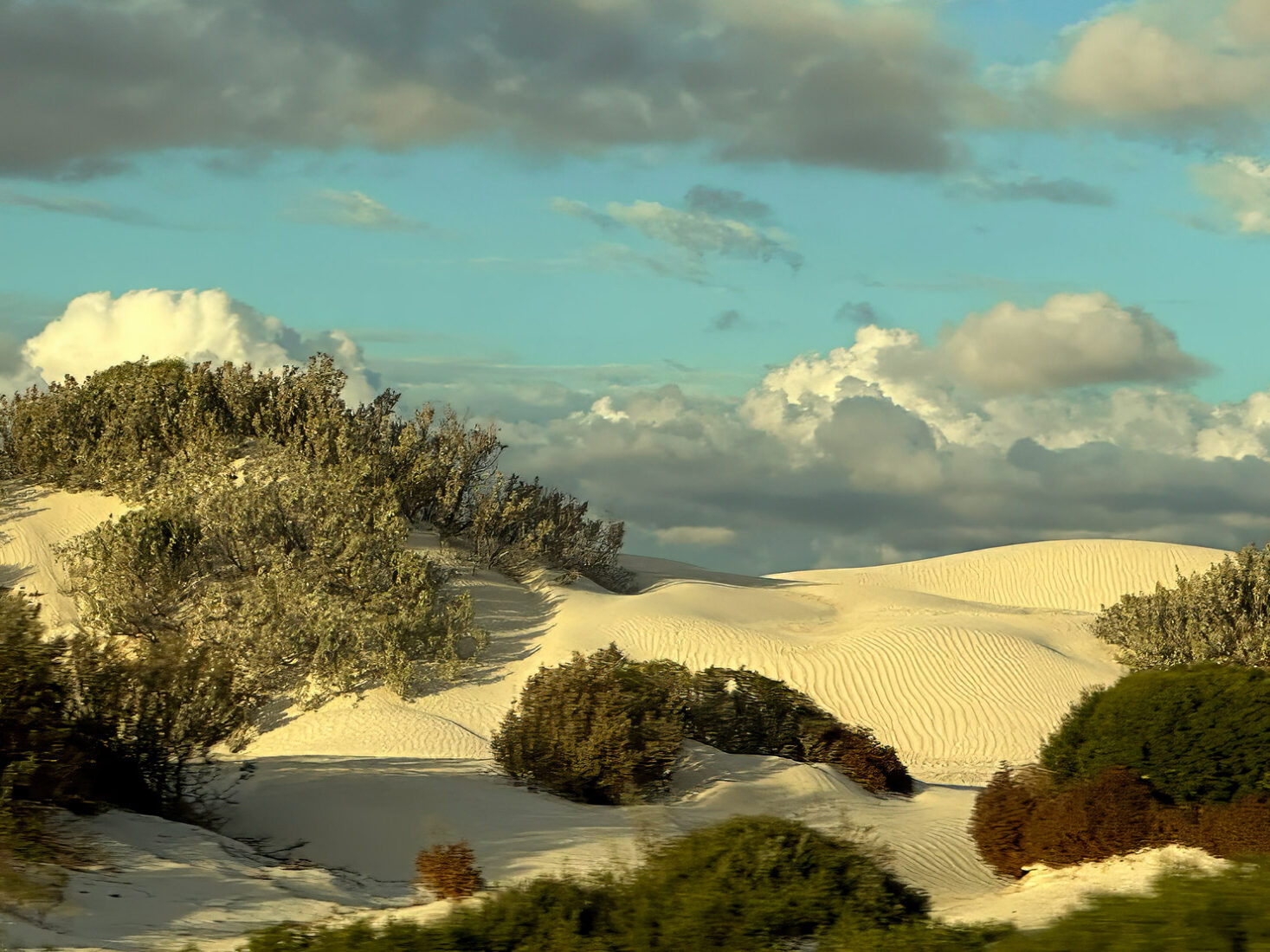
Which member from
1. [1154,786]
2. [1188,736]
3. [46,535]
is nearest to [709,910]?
[1154,786]

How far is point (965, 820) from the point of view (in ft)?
46.5

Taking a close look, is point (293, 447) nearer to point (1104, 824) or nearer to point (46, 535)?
point (46, 535)

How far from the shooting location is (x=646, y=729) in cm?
1403

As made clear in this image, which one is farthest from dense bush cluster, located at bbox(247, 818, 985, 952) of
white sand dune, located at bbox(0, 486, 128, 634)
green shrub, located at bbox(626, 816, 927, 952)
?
white sand dune, located at bbox(0, 486, 128, 634)

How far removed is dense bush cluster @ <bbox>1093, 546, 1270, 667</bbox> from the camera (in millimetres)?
23578

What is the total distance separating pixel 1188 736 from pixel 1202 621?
13.9 metres

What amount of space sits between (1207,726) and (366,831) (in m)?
8.04

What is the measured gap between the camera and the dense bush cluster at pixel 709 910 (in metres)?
7.08

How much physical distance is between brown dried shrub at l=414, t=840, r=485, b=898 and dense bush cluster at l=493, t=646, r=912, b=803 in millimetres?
3048

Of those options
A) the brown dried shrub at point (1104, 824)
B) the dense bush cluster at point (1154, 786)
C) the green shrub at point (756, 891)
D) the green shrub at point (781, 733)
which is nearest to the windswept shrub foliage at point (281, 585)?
the green shrub at point (781, 733)

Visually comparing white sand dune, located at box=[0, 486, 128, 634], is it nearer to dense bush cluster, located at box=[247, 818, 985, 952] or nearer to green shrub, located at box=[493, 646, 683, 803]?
green shrub, located at box=[493, 646, 683, 803]

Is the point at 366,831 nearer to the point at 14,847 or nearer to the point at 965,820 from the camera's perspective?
the point at 14,847

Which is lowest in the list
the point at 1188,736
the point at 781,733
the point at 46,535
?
the point at 781,733

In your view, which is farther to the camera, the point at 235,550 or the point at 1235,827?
the point at 235,550
